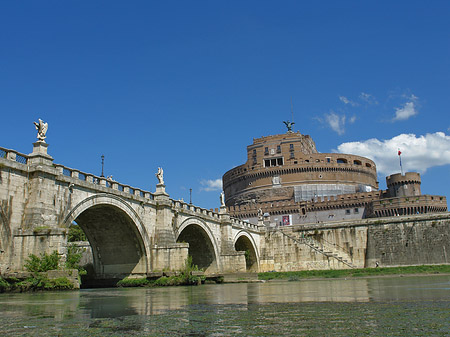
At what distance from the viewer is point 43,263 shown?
61.6ft

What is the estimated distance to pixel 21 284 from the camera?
1800cm

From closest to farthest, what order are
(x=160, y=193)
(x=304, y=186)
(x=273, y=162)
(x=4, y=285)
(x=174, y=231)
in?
(x=4, y=285)
(x=160, y=193)
(x=174, y=231)
(x=304, y=186)
(x=273, y=162)

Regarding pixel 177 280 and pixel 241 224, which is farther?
pixel 241 224

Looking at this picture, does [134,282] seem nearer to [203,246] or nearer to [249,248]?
[203,246]

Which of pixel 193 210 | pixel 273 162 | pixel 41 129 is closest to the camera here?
pixel 41 129

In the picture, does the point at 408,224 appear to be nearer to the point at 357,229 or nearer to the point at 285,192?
the point at 357,229

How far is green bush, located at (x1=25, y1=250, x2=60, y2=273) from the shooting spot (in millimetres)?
18656

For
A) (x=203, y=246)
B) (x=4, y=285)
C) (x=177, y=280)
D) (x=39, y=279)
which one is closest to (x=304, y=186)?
(x=203, y=246)

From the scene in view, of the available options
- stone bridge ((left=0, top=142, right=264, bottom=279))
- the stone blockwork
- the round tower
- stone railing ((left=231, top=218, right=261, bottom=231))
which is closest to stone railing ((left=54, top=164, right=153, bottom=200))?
stone bridge ((left=0, top=142, right=264, bottom=279))

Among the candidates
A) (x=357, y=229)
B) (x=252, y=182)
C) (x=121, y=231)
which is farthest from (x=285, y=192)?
(x=121, y=231)

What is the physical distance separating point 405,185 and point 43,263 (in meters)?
62.3

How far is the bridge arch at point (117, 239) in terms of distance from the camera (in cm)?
2917

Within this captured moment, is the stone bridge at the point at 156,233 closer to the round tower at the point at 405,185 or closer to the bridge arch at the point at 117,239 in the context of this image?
the bridge arch at the point at 117,239

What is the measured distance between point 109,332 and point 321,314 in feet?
11.4
